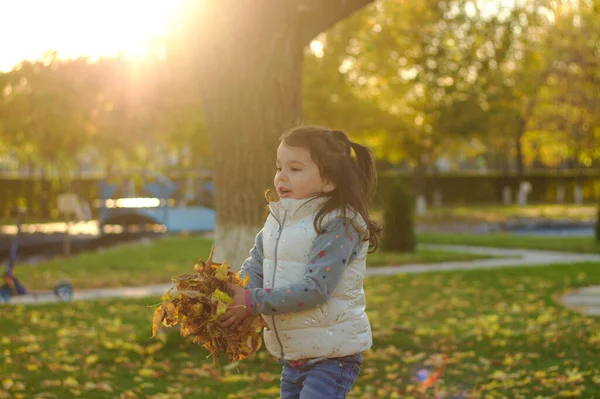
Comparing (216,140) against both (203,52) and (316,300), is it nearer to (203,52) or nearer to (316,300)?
(203,52)

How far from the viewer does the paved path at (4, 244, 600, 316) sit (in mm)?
10820

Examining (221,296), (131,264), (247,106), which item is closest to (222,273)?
(221,296)

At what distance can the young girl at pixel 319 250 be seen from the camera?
3.16m

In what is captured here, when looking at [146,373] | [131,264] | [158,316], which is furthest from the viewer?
[131,264]

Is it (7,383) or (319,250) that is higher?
(319,250)

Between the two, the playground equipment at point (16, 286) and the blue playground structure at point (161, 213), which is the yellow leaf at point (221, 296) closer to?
the playground equipment at point (16, 286)

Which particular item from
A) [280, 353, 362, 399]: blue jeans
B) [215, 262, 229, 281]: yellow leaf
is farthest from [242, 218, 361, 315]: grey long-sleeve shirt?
[280, 353, 362, 399]: blue jeans

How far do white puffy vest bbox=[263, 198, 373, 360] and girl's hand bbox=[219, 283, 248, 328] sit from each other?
0.17m

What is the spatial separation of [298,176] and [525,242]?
16.4 m

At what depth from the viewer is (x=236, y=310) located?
3.04m

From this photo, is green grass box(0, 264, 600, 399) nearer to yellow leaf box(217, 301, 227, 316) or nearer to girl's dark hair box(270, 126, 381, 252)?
girl's dark hair box(270, 126, 381, 252)

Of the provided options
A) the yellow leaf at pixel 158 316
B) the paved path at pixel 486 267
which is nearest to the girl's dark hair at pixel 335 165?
the yellow leaf at pixel 158 316

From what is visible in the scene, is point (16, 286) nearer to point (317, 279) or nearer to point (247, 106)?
point (247, 106)

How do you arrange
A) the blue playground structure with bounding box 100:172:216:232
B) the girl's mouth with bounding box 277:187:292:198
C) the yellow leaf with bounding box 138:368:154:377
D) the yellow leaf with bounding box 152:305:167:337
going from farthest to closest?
1. the blue playground structure with bounding box 100:172:216:232
2. the yellow leaf with bounding box 138:368:154:377
3. the girl's mouth with bounding box 277:187:292:198
4. the yellow leaf with bounding box 152:305:167:337
